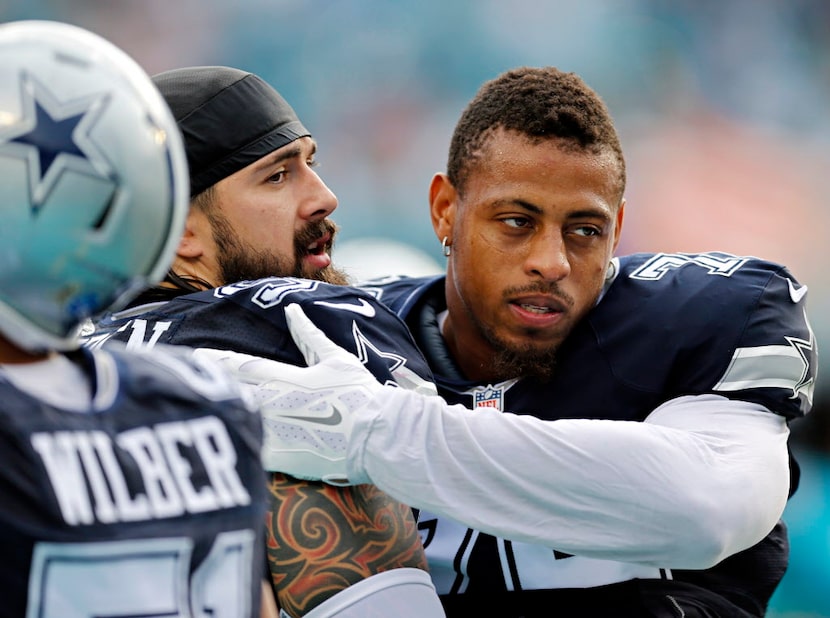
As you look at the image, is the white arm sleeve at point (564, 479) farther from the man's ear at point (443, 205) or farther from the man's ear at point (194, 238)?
the man's ear at point (443, 205)

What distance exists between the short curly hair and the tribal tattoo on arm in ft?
Result: 3.11

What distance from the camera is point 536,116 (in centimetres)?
242

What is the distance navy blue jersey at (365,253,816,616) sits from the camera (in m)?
2.20

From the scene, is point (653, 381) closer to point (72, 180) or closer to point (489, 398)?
point (489, 398)

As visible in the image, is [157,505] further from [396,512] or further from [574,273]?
[574,273]

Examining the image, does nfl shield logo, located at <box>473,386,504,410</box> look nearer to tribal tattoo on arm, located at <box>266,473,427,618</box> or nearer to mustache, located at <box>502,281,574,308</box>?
mustache, located at <box>502,281,574,308</box>

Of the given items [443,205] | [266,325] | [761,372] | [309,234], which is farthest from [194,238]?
[761,372]

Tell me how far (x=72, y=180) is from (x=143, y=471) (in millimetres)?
292

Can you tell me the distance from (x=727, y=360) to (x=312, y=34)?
519cm

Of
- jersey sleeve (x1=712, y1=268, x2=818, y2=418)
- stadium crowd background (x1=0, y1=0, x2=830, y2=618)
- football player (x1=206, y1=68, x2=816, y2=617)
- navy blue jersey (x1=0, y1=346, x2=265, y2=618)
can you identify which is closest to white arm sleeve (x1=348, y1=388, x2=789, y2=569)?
football player (x1=206, y1=68, x2=816, y2=617)

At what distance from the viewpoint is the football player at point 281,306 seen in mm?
1786

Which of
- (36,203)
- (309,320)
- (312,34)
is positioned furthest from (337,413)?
(312,34)

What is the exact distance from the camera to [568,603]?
2.18 meters

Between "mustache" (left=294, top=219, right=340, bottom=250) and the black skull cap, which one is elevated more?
the black skull cap
